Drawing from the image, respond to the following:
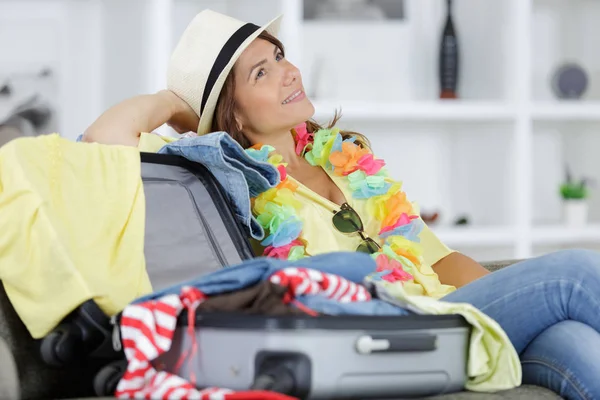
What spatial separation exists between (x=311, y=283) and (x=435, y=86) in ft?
10.6

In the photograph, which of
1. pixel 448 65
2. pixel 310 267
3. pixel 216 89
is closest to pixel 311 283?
pixel 310 267

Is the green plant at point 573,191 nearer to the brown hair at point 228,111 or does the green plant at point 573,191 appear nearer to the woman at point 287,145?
the woman at point 287,145

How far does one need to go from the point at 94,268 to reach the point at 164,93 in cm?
72

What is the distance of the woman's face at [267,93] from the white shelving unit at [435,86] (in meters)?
1.62

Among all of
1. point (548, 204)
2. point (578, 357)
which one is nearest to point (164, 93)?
point (578, 357)

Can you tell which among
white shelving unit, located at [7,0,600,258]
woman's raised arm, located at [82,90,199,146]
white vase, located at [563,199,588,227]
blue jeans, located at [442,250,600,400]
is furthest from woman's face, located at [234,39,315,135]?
white vase, located at [563,199,588,227]

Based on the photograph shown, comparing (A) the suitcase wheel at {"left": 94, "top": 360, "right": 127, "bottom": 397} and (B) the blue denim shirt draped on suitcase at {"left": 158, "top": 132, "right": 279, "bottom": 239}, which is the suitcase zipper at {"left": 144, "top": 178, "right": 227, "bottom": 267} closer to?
(B) the blue denim shirt draped on suitcase at {"left": 158, "top": 132, "right": 279, "bottom": 239}

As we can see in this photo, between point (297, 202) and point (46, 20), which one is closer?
point (297, 202)

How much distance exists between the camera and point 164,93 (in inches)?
90.7

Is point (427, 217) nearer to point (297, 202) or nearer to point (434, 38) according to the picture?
point (434, 38)

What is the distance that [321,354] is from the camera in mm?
1365

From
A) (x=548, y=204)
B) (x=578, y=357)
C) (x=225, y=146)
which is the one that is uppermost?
(x=225, y=146)

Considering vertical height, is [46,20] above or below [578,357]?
above

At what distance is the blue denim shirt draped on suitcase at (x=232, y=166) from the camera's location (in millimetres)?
1941
